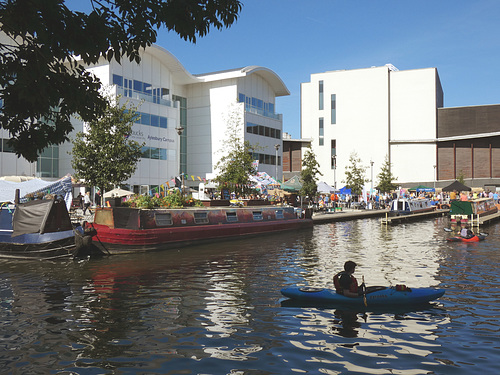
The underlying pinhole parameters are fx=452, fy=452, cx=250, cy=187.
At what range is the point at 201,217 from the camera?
1064 inches

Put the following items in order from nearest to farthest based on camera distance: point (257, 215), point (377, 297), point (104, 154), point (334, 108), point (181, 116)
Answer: point (377, 297)
point (104, 154)
point (257, 215)
point (181, 116)
point (334, 108)

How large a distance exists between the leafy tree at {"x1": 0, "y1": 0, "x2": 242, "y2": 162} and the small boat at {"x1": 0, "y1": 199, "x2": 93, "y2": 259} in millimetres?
13385

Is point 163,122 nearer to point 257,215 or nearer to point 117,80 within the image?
point 117,80

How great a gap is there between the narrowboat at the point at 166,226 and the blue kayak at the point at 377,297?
12.5 m

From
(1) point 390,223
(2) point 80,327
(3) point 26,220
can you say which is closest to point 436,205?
(1) point 390,223

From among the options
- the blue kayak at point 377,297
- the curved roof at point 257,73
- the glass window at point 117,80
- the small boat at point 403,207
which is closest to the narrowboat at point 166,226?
the blue kayak at point 377,297

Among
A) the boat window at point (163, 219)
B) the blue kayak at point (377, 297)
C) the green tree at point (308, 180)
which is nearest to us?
the blue kayak at point (377, 297)

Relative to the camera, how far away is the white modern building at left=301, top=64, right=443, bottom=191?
299 ft

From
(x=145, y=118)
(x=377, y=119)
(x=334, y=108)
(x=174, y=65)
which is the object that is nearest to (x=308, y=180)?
(x=145, y=118)

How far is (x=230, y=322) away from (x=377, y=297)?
13.0 ft

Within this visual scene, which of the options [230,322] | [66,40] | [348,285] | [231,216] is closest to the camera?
[66,40]

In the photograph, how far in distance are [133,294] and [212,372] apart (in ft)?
21.5

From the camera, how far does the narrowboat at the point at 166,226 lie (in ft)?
73.2

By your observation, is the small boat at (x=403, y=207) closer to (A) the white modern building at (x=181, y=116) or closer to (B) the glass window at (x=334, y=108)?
(A) the white modern building at (x=181, y=116)
